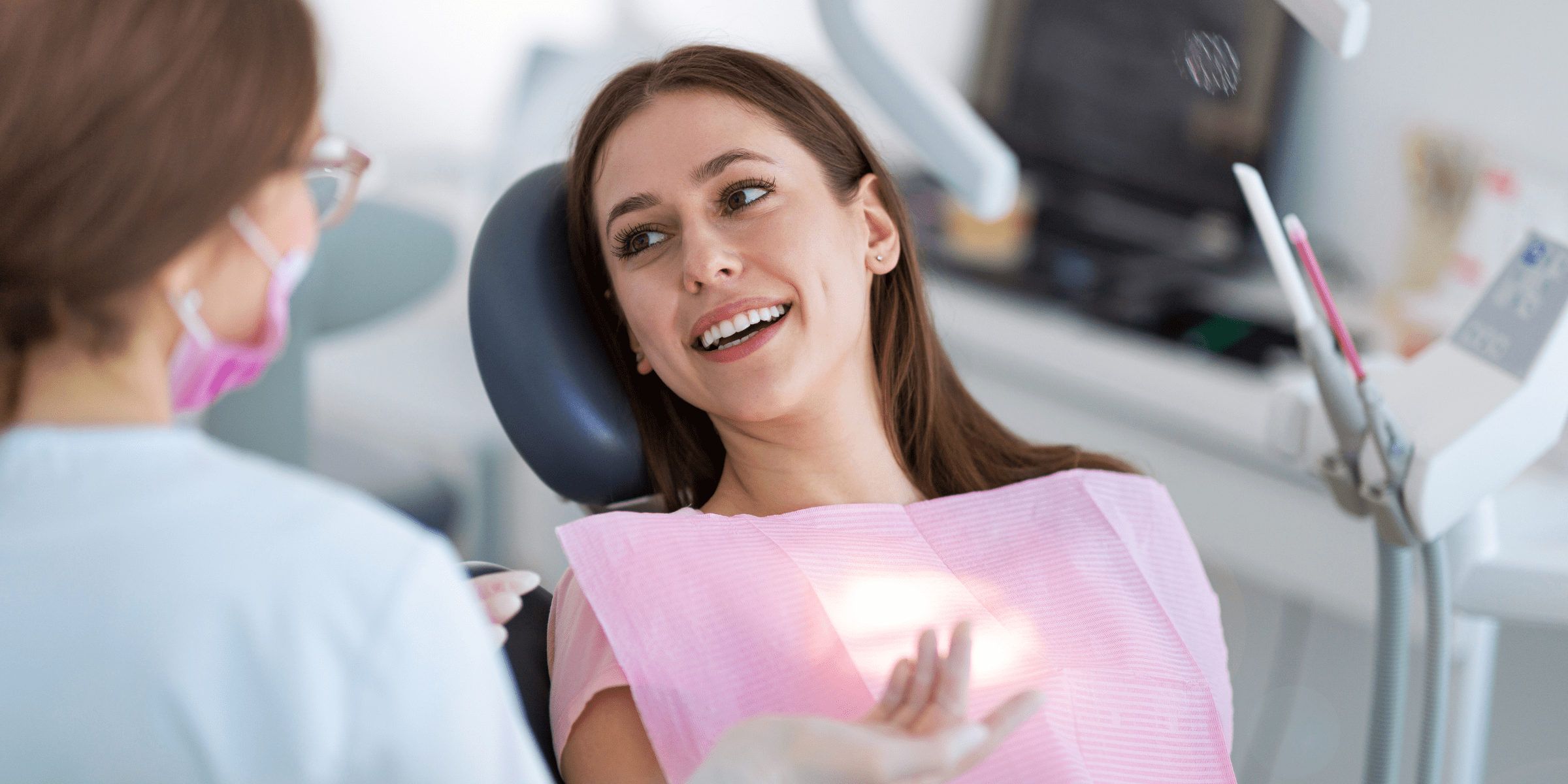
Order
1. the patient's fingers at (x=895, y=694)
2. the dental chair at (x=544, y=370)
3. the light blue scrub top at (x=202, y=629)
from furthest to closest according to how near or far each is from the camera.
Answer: the dental chair at (x=544, y=370) < the patient's fingers at (x=895, y=694) < the light blue scrub top at (x=202, y=629)

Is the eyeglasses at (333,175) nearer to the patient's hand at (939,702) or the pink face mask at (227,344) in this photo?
the pink face mask at (227,344)

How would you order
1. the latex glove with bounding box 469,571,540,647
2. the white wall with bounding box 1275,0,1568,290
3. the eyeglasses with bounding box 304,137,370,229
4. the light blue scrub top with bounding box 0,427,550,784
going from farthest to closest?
the white wall with bounding box 1275,0,1568,290 → the latex glove with bounding box 469,571,540,647 → the eyeglasses with bounding box 304,137,370,229 → the light blue scrub top with bounding box 0,427,550,784

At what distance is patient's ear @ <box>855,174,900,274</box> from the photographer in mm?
1301

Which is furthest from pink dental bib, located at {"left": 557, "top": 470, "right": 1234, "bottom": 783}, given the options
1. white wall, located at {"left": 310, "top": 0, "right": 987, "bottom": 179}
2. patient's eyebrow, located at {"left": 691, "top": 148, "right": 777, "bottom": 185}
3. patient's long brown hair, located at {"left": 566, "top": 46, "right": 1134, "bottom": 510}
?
white wall, located at {"left": 310, "top": 0, "right": 987, "bottom": 179}

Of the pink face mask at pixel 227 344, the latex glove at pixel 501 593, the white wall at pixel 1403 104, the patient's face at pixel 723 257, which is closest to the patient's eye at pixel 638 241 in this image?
the patient's face at pixel 723 257

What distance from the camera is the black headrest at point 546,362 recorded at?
3.76 ft

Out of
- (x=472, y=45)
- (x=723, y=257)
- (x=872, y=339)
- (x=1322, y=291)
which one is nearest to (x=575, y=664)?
(x=723, y=257)

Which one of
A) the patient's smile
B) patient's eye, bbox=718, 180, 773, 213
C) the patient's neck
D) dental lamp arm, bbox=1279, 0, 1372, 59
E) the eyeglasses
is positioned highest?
dental lamp arm, bbox=1279, 0, 1372, 59

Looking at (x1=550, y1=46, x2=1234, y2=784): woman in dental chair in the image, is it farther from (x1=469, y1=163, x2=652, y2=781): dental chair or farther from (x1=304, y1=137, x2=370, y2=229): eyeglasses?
(x1=304, y1=137, x2=370, y2=229): eyeglasses

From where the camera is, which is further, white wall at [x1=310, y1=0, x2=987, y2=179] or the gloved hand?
white wall at [x1=310, y1=0, x2=987, y2=179]

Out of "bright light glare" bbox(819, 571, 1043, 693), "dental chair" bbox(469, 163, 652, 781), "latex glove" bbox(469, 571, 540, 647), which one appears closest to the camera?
"latex glove" bbox(469, 571, 540, 647)

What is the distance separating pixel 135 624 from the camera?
1.84 feet

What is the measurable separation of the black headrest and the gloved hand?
1.50 feet

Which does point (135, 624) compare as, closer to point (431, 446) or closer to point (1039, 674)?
point (1039, 674)
